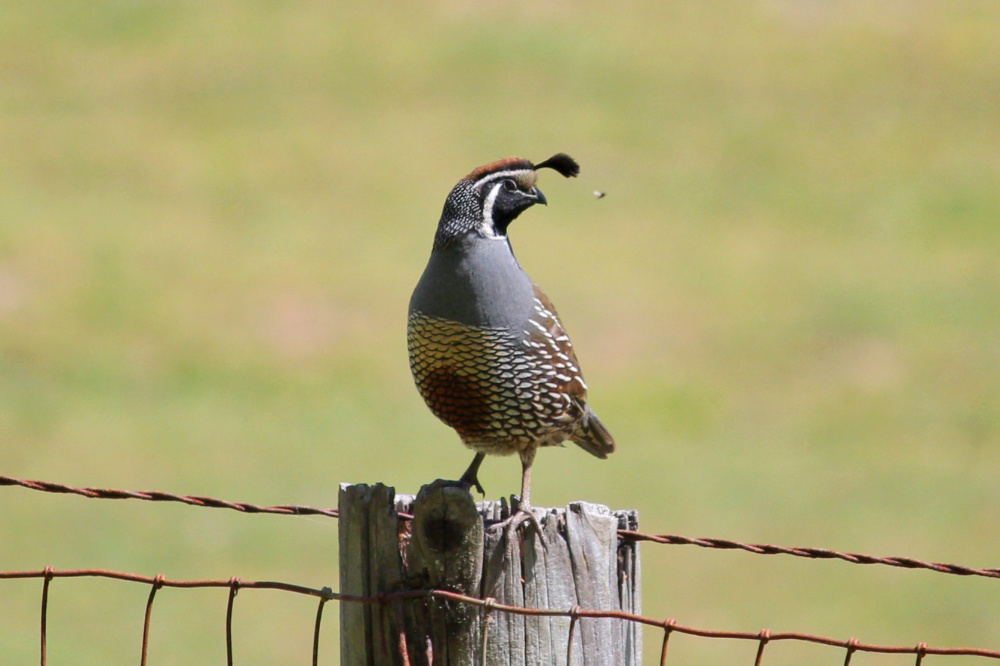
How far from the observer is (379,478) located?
22266 millimetres

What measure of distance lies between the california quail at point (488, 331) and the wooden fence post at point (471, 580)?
156 cm

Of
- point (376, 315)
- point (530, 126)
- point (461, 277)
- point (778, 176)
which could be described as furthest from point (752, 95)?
point (461, 277)

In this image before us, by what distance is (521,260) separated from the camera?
1097 inches

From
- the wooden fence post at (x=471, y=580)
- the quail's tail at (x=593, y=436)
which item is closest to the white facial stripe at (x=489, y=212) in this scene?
the quail's tail at (x=593, y=436)

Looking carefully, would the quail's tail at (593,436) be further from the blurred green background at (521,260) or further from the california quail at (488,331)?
the blurred green background at (521,260)

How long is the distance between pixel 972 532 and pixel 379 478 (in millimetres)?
8448

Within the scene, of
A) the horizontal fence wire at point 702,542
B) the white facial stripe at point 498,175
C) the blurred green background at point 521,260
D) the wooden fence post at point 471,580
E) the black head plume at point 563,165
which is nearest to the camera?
the wooden fence post at point 471,580

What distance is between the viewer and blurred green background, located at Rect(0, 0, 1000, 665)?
762 inches

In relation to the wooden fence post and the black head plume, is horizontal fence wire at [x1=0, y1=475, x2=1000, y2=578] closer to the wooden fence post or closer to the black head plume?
the wooden fence post

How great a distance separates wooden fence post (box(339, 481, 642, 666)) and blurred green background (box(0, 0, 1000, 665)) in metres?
12.0

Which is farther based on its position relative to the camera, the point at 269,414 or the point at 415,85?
the point at 415,85

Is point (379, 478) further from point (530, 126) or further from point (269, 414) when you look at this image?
point (530, 126)

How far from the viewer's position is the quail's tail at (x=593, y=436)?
6.57 metres

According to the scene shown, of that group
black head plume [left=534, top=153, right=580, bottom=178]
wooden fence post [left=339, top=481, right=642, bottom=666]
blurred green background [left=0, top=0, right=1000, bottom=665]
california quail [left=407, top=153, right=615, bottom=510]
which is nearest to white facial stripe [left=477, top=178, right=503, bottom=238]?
california quail [left=407, top=153, right=615, bottom=510]
